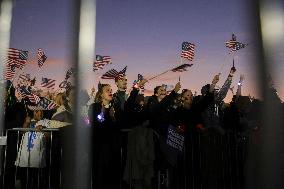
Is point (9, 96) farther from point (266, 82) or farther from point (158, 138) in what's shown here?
point (266, 82)

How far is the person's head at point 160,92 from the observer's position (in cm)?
426

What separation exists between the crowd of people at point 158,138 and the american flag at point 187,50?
75.8 inches

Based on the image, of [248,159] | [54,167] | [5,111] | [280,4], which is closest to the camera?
[280,4]

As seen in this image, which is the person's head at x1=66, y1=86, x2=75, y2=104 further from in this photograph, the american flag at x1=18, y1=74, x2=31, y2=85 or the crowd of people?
the american flag at x1=18, y1=74, x2=31, y2=85

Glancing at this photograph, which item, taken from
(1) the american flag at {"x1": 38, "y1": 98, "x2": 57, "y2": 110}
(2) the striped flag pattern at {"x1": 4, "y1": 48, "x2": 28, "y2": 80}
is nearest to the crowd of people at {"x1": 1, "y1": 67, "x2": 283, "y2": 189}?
(1) the american flag at {"x1": 38, "y1": 98, "x2": 57, "y2": 110}

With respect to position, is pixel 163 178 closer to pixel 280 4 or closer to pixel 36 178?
pixel 36 178

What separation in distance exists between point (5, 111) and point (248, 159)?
3.43 metres

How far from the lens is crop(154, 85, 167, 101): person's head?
4.26 meters

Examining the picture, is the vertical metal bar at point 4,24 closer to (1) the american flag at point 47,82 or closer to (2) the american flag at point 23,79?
(2) the american flag at point 23,79

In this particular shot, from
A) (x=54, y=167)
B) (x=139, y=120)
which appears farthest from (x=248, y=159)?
(x=54, y=167)

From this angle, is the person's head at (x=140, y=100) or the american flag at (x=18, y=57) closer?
the person's head at (x=140, y=100)

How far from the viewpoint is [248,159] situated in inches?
158

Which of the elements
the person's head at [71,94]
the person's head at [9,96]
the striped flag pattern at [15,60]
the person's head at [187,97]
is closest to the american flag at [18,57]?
the striped flag pattern at [15,60]

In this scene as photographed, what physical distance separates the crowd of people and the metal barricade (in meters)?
0.02
